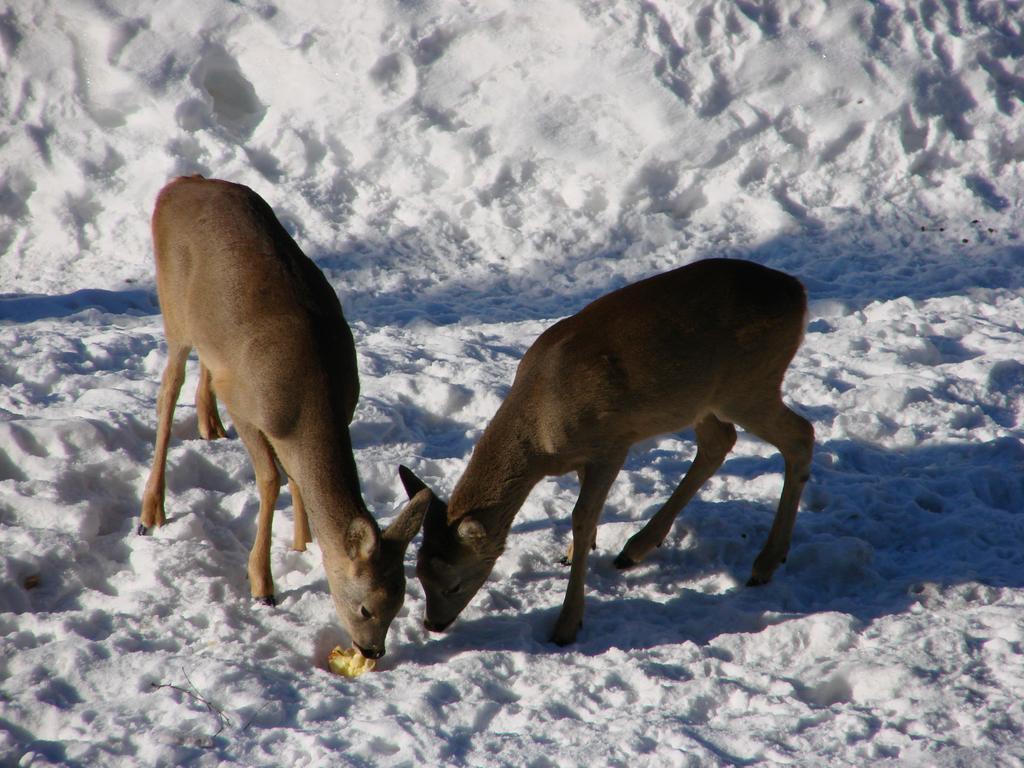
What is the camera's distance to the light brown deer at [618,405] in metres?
5.12

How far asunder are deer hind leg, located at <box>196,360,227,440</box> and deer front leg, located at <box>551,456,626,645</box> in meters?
2.54

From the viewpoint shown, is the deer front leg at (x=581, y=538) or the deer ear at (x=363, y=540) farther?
the deer front leg at (x=581, y=538)

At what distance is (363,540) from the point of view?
4.62 meters

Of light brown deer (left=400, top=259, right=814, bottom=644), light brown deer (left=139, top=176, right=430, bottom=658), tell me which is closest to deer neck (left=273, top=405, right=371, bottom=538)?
light brown deer (left=139, top=176, right=430, bottom=658)

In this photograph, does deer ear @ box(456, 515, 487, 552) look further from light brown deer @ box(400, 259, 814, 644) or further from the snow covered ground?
the snow covered ground

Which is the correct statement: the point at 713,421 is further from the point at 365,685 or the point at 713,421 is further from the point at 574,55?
the point at 574,55

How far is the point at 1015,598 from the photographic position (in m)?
5.41

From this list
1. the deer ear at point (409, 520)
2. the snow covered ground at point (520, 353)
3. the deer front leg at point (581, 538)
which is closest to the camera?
the snow covered ground at point (520, 353)

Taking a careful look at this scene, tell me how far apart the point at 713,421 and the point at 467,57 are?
22.0ft

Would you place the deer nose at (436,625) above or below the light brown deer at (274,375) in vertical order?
below

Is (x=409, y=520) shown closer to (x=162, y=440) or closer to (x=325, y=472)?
(x=325, y=472)

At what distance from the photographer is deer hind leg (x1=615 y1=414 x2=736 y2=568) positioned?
19.4ft

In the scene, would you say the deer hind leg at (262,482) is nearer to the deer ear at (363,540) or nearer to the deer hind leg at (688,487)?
the deer ear at (363,540)

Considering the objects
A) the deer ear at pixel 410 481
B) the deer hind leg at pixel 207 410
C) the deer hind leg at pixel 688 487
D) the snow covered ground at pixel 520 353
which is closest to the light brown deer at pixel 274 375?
the deer ear at pixel 410 481
